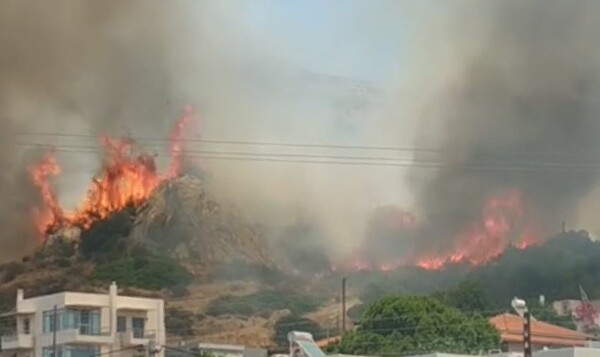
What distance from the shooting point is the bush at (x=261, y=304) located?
100 ft

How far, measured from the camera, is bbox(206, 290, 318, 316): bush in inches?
1206

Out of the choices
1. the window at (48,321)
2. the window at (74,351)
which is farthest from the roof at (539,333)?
the window at (48,321)

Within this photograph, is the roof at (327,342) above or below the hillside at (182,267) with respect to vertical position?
below

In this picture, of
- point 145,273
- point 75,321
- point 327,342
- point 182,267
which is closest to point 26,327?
point 75,321

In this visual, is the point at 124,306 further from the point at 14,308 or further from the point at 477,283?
the point at 477,283

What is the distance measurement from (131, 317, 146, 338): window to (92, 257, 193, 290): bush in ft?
10.8

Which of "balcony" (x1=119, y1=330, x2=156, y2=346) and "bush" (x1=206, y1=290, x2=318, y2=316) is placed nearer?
"balcony" (x1=119, y1=330, x2=156, y2=346)

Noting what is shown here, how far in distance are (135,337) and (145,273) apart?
5153 millimetres

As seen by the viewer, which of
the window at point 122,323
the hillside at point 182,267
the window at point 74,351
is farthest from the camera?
the hillside at point 182,267

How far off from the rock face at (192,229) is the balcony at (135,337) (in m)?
5.97

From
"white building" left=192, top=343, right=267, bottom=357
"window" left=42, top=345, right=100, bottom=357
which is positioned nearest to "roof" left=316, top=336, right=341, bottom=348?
"white building" left=192, top=343, right=267, bottom=357

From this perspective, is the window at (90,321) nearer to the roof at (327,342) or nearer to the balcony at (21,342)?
the balcony at (21,342)

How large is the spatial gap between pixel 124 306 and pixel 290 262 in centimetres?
1027

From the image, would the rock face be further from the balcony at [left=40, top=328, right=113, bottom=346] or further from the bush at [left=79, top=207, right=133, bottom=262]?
the balcony at [left=40, top=328, right=113, bottom=346]
